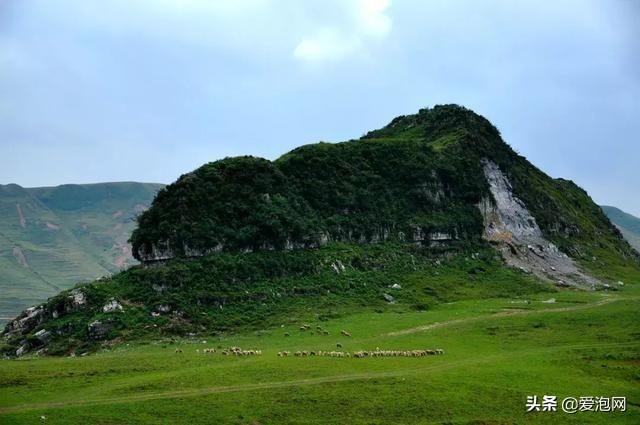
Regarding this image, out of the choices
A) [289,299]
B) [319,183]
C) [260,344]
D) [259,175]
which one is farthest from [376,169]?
[260,344]

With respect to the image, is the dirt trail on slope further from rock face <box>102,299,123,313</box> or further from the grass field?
rock face <box>102,299,123,313</box>

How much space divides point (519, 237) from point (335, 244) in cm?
4572

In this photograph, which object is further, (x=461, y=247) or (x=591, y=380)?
(x=461, y=247)

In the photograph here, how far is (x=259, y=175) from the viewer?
99.1 metres

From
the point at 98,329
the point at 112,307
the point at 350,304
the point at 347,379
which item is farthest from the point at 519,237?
the point at 347,379

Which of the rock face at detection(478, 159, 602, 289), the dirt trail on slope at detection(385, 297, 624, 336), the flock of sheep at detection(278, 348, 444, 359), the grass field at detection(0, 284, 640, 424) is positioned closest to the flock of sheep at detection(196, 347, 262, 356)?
the grass field at detection(0, 284, 640, 424)

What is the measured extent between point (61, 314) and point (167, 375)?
2912cm

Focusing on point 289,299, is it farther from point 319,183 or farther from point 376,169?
point 376,169

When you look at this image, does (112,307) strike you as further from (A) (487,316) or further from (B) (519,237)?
(B) (519,237)

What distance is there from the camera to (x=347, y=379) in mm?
46969

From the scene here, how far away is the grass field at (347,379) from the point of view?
4078cm

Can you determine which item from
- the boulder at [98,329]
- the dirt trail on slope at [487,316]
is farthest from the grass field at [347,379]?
the boulder at [98,329]

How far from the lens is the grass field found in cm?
4078

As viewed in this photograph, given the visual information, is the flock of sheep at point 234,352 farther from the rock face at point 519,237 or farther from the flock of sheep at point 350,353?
the rock face at point 519,237
